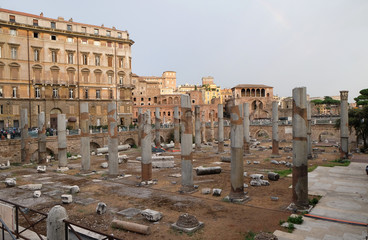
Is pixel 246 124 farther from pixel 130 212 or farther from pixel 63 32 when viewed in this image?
pixel 63 32

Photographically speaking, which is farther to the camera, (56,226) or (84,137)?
(84,137)

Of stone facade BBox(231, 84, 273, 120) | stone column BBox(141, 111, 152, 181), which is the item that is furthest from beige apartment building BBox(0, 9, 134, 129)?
stone facade BBox(231, 84, 273, 120)

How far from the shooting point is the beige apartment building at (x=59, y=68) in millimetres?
36156

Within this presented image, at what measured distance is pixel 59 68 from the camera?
40125mm

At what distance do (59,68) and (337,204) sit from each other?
3898 cm

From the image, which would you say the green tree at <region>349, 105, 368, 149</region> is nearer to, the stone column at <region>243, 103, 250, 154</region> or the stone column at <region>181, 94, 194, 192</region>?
the stone column at <region>243, 103, 250, 154</region>

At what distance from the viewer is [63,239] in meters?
6.28

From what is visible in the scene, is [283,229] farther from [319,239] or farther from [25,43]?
[25,43]

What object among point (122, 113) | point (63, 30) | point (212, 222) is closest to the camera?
point (212, 222)

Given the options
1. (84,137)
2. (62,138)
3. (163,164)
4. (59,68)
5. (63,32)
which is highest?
(63,32)

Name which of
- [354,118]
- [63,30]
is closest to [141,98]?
[63,30]

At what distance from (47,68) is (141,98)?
44087 millimetres

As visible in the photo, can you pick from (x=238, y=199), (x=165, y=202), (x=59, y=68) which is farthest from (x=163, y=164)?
(x=59, y=68)

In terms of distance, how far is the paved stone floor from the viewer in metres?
8.55
